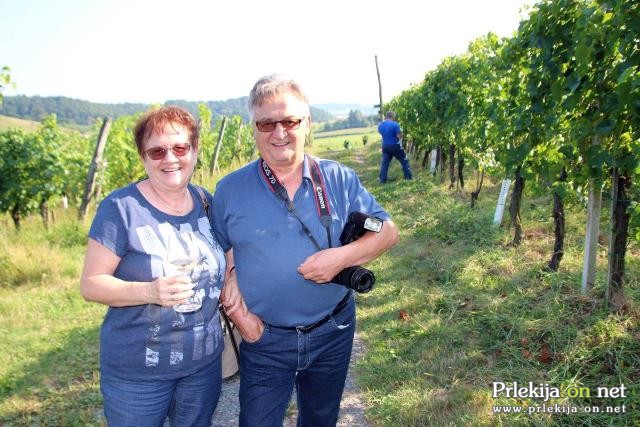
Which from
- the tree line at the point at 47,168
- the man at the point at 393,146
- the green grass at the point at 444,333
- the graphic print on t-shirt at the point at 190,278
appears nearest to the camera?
the graphic print on t-shirt at the point at 190,278

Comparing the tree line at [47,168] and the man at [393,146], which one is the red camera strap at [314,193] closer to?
the tree line at [47,168]

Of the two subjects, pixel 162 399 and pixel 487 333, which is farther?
pixel 487 333

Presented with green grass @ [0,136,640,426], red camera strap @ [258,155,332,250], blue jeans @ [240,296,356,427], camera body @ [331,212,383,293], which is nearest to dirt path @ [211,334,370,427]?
green grass @ [0,136,640,426]

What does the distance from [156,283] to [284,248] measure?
525 mm

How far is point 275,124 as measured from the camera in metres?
1.88

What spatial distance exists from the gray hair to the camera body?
0.59 metres

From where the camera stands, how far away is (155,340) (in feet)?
5.80

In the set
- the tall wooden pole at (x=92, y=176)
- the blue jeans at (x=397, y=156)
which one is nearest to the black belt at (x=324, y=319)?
the tall wooden pole at (x=92, y=176)

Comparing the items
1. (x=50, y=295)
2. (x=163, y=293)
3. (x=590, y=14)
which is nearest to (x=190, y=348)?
(x=163, y=293)

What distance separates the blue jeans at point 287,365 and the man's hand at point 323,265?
30 cm

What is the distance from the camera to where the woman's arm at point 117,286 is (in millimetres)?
1646

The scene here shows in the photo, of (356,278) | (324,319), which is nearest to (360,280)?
(356,278)

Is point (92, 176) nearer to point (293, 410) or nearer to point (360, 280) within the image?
point (293, 410)

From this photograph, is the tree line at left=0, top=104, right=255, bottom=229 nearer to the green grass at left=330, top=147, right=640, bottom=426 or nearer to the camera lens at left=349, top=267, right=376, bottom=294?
the green grass at left=330, top=147, right=640, bottom=426
